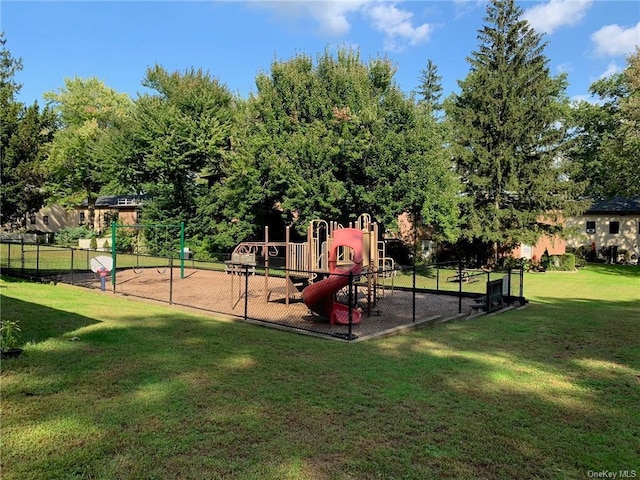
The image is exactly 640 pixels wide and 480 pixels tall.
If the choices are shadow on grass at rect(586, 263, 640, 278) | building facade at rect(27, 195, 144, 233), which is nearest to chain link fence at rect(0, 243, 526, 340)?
shadow on grass at rect(586, 263, 640, 278)

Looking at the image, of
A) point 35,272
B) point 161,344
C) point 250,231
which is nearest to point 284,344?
point 161,344

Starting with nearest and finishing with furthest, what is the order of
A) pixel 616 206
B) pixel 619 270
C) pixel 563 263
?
pixel 563 263
pixel 619 270
pixel 616 206

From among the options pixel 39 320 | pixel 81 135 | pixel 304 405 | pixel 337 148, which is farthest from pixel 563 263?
pixel 81 135

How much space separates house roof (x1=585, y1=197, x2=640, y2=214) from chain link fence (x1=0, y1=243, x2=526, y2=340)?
88.8 ft

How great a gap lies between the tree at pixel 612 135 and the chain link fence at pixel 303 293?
16.2 m

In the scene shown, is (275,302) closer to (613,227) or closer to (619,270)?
(619,270)

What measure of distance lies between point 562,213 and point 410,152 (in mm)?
13393

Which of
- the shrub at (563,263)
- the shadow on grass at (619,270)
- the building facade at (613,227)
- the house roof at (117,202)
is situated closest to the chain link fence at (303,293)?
the shrub at (563,263)

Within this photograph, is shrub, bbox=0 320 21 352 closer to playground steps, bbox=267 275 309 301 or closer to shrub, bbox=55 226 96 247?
playground steps, bbox=267 275 309 301

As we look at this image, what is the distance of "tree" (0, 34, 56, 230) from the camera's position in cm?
3388

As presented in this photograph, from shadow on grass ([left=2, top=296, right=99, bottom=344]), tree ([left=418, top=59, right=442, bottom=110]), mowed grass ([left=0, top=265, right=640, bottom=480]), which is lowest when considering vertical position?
mowed grass ([left=0, top=265, right=640, bottom=480])

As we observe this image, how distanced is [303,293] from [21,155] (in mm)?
34757

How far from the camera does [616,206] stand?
38656 millimetres

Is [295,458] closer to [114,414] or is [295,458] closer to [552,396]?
[114,414]
